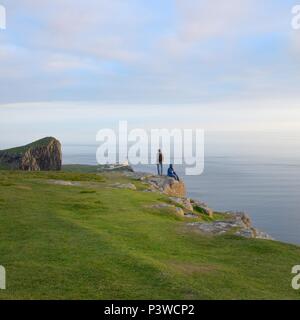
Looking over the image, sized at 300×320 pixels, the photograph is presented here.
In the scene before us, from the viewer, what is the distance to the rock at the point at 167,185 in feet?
198

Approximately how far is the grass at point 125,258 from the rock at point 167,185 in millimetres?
24949

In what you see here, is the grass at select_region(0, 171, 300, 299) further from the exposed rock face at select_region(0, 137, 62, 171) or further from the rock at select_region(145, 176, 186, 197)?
the exposed rock face at select_region(0, 137, 62, 171)

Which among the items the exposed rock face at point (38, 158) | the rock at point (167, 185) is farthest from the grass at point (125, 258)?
the exposed rock face at point (38, 158)

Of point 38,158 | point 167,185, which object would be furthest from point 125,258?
point 38,158

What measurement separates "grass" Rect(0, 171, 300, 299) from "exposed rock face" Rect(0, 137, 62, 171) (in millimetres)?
121207

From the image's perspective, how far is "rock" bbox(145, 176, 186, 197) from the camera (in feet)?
198

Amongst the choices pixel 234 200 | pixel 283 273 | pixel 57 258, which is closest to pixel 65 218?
pixel 57 258

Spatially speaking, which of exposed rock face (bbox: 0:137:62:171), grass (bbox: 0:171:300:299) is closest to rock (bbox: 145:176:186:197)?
grass (bbox: 0:171:300:299)

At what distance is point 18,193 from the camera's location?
40.1 metres

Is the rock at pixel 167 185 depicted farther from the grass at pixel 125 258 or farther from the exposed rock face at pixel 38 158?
the exposed rock face at pixel 38 158

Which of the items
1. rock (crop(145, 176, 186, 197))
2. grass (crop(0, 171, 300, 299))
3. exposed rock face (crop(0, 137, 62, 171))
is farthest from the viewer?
exposed rock face (crop(0, 137, 62, 171))

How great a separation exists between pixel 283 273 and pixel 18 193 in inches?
1029
